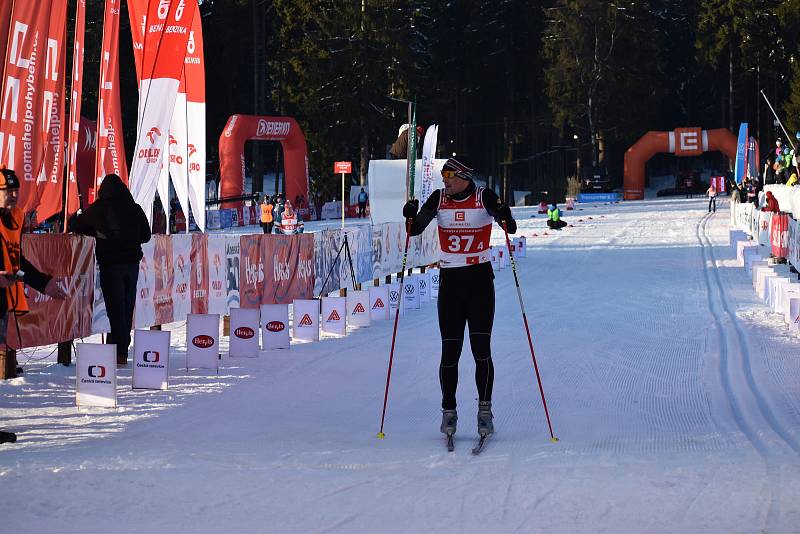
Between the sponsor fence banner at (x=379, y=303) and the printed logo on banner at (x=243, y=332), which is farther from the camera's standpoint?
the sponsor fence banner at (x=379, y=303)

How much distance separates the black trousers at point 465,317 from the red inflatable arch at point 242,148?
39757mm

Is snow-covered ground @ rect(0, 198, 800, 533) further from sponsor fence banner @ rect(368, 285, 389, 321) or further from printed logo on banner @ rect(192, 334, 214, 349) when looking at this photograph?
sponsor fence banner @ rect(368, 285, 389, 321)

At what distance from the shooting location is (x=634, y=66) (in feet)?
250

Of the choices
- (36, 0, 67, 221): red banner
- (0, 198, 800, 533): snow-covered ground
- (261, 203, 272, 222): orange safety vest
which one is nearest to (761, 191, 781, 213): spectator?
(0, 198, 800, 533): snow-covered ground

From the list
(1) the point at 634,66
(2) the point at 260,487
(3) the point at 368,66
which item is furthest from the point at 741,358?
(1) the point at 634,66


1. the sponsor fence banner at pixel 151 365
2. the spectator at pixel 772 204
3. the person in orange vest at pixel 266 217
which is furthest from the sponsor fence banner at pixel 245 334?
the person in orange vest at pixel 266 217

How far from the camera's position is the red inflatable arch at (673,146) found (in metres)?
65.4

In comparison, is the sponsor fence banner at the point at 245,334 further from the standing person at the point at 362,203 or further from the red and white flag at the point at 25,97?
the standing person at the point at 362,203

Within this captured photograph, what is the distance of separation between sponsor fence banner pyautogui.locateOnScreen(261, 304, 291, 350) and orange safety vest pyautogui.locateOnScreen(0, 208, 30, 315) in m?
5.07

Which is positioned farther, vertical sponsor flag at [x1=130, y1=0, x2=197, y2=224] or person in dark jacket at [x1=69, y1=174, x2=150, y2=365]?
vertical sponsor flag at [x1=130, y1=0, x2=197, y2=224]

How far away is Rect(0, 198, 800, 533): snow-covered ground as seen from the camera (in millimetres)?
6172

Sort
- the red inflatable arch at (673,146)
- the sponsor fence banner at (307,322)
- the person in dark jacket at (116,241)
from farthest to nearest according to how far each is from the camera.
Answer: the red inflatable arch at (673,146) → the sponsor fence banner at (307,322) → the person in dark jacket at (116,241)

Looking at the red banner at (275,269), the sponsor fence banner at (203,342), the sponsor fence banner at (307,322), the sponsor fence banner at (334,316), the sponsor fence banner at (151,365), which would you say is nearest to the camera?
the sponsor fence banner at (151,365)

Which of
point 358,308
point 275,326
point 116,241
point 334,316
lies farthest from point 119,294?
point 358,308
